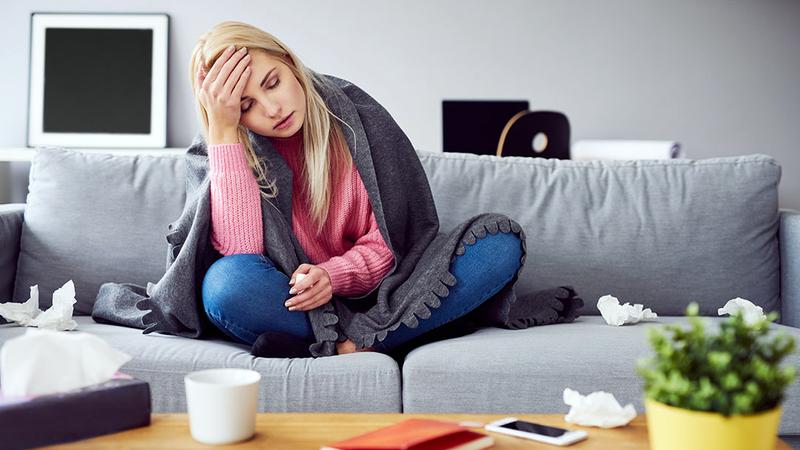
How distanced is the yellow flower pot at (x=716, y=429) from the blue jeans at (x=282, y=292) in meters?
0.95

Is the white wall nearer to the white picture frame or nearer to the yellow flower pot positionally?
the white picture frame

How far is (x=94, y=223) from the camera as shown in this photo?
6.82 ft

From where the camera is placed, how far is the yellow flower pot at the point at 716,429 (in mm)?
751

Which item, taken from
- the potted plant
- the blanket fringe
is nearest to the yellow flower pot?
the potted plant

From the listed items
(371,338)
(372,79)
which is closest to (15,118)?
(372,79)

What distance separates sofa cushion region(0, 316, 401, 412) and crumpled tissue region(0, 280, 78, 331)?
0.84ft

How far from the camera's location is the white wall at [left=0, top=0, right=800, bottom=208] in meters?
4.12

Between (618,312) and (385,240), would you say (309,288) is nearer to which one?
(385,240)

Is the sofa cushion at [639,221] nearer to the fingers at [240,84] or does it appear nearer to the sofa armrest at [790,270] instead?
the sofa armrest at [790,270]

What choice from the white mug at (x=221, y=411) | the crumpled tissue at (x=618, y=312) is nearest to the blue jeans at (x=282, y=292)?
the crumpled tissue at (x=618, y=312)

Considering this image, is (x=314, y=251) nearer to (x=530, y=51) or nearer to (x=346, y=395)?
Result: (x=346, y=395)

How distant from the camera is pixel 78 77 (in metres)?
4.10

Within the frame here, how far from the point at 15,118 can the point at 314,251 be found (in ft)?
9.22

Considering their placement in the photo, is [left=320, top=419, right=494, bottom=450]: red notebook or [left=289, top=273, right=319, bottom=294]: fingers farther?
[left=289, top=273, right=319, bottom=294]: fingers
